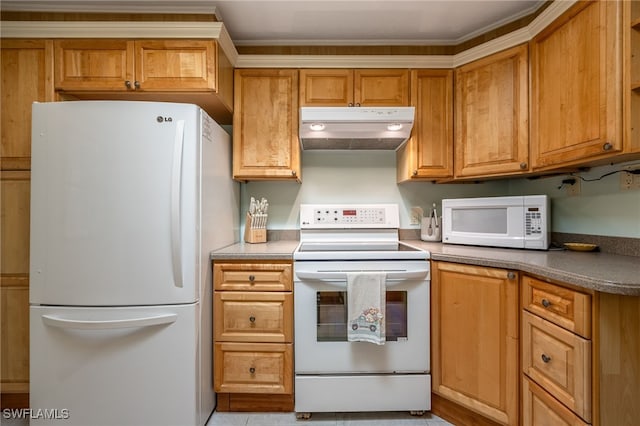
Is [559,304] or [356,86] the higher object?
[356,86]

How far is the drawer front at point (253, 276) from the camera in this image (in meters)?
1.69

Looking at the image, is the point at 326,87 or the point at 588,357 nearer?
the point at 588,357

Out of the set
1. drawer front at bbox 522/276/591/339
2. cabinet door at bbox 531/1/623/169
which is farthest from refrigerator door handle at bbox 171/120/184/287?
cabinet door at bbox 531/1/623/169

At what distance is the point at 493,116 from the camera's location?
1820mm

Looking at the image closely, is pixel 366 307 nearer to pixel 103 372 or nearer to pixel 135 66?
pixel 103 372

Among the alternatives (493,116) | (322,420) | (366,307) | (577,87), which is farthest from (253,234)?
(577,87)

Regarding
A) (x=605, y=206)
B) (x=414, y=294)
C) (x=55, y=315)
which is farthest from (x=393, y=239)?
(x=55, y=315)

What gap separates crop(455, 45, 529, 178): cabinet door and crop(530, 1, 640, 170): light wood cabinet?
0.20 ft

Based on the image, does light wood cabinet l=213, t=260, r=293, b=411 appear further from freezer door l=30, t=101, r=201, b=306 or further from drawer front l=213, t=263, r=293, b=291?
freezer door l=30, t=101, r=201, b=306

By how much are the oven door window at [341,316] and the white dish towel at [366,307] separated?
0.09 meters

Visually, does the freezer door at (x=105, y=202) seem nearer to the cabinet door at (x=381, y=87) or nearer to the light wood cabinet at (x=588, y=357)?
the cabinet door at (x=381, y=87)

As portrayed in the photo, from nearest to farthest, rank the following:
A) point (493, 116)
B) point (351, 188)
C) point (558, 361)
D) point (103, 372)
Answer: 1. point (558, 361)
2. point (103, 372)
3. point (493, 116)
4. point (351, 188)

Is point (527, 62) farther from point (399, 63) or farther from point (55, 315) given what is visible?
point (55, 315)

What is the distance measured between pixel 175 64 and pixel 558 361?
231cm
